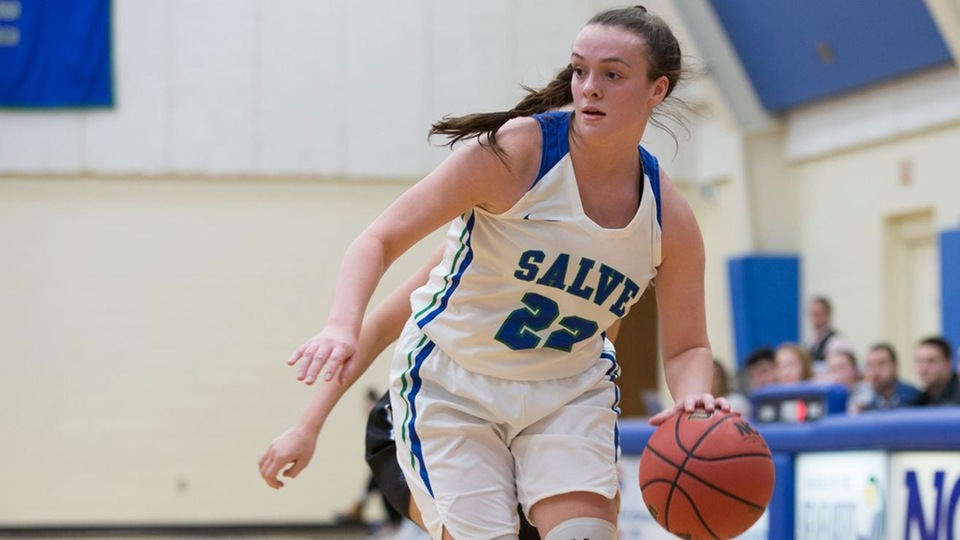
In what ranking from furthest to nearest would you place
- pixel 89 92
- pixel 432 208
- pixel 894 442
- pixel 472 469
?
pixel 89 92 → pixel 894 442 → pixel 472 469 → pixel 432 208

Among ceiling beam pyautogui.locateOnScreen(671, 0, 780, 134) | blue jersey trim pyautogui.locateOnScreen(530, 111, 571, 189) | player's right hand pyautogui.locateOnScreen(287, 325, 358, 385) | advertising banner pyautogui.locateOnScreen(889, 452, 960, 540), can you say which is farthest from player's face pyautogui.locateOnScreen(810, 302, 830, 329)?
player's right hand pyautogui.locateOnScreen(287, 325, 358, 385)

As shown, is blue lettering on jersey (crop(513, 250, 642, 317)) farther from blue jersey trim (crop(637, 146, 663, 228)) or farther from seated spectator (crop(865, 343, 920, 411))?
seated spectator (crop(865, 343, 920, 411))

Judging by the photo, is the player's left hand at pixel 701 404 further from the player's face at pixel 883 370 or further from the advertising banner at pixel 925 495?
the player's face at pixel 883 370

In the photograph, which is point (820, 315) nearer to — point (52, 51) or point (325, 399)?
point (325, 399)

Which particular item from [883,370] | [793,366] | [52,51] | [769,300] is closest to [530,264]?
[883,370]

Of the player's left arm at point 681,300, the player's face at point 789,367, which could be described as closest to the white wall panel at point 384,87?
the player's face at point 789,367

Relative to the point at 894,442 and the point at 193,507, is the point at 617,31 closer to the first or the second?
the point at 894,442

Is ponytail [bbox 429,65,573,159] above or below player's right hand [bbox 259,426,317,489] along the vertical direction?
above

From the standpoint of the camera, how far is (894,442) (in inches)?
218

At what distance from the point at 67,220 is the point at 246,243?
1.91m

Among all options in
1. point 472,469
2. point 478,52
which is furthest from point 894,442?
point 478,52

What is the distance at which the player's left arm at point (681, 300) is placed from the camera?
338cm

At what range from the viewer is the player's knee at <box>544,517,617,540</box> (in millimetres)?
3219

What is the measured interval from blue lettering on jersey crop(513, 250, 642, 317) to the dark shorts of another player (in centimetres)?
82
